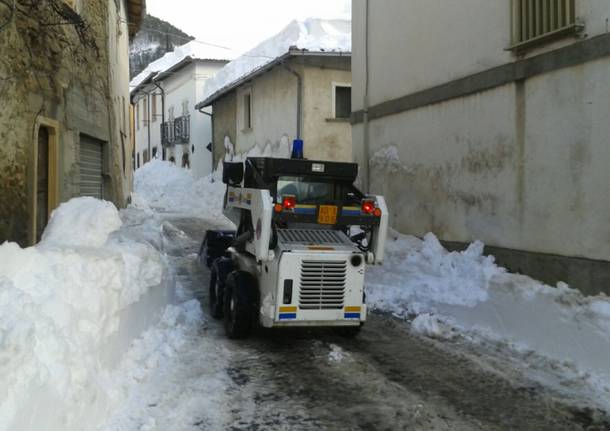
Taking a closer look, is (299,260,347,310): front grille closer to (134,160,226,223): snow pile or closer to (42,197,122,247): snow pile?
(42,197,122,247): snow pile

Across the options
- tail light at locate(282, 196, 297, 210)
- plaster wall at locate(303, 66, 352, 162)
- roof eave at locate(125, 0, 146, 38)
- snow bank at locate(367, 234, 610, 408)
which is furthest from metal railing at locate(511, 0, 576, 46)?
roof eave at locate(125, 0, 146, 38)

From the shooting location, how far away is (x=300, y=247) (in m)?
6.67

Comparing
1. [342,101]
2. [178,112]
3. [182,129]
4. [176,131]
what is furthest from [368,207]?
[178,112]

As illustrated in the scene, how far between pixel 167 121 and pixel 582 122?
109 feet

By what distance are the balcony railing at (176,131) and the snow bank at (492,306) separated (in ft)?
81.1

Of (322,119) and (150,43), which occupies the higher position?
(150,43)

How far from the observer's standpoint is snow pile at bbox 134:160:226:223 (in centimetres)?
2483

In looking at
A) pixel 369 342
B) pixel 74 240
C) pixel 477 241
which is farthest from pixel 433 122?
pixel 74 240

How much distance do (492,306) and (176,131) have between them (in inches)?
1171

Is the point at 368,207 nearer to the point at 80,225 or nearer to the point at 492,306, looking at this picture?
the point at 492,306

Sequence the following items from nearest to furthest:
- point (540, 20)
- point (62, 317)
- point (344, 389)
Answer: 1. point (62, 317)
2. point (344, 389)
3. point (540, 20)

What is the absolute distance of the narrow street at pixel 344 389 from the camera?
15.4 ft

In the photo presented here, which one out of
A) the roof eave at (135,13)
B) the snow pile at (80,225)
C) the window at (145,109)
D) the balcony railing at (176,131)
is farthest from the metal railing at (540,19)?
the window at (145,109)

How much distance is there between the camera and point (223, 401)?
507 cm
